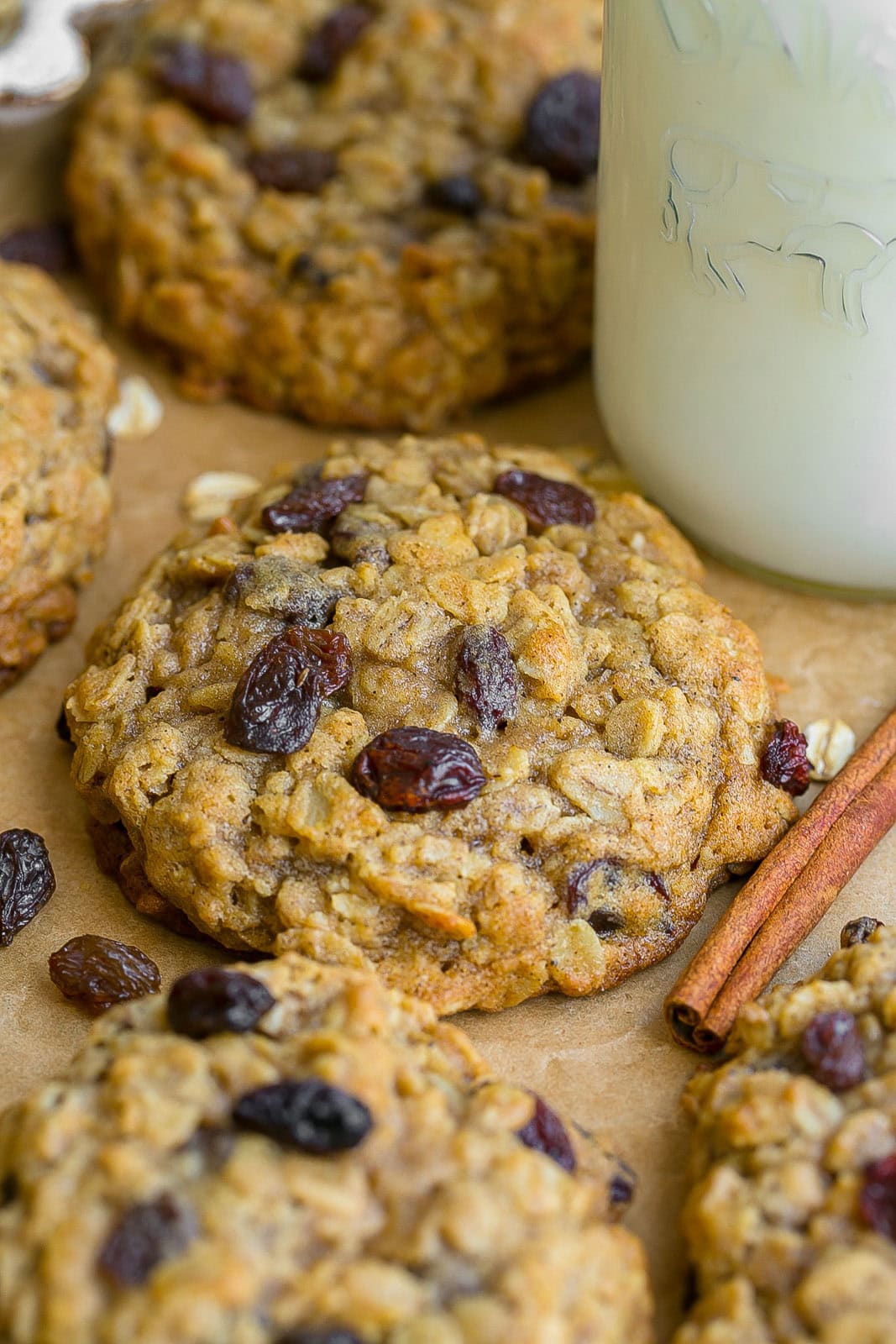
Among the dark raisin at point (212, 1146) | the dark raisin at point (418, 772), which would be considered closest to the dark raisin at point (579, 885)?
the dark raisin at point (418, 772)

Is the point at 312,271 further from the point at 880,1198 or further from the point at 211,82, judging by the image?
the point at 880,1198

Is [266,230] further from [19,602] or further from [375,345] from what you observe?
[19,602]

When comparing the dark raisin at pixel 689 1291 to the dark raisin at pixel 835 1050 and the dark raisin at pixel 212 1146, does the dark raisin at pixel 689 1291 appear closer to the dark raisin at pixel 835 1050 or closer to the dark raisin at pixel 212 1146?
the dark raisin at pixel 835 1050

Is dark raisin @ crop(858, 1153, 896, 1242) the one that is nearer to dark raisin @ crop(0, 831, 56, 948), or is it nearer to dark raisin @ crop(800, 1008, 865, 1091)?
dark raisin @ crop(800, 1008, 865, 1091)

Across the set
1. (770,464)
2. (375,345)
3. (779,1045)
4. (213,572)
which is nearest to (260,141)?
(375,345)

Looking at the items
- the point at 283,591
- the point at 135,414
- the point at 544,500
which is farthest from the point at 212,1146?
the point at 135,414

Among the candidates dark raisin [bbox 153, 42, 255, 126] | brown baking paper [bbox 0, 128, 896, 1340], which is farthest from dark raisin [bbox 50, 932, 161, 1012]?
dark raisin [bbox 153, 42, 255, 126]

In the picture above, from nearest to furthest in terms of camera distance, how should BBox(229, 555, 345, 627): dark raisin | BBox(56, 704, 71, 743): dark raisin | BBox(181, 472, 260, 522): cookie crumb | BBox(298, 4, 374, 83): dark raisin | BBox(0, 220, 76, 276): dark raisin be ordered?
BBox(229, 555, 345, 627): dark raisin, BBox(56, 704, 71, 743): dark raisin, BBox(181, 472, 260, 522): cookie crumb, BBox(298, 4, 374, 83): dark raisin, BBox(0, 220, 76, 276): dark raisin
